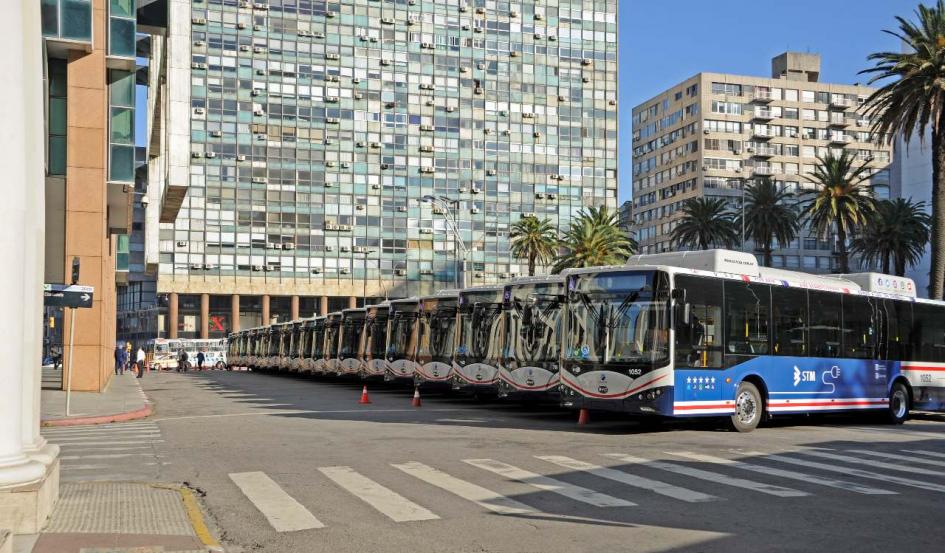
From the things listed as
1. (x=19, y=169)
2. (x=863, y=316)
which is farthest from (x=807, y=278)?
(x=19, y=169)

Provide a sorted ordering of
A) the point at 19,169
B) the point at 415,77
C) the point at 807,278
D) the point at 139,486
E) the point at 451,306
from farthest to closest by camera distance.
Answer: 1. the point at 415,77
2. the point at 451,306
3. the point at 807,278
4. the point at 139,486
5. the point at 19,169

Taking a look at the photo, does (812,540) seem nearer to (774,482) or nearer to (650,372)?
(774,482)

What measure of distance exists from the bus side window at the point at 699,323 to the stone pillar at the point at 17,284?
1230 centimetres

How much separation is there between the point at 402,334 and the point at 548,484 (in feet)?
79.1

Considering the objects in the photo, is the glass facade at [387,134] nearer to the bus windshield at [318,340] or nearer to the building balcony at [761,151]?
the building balcony at [761,151]

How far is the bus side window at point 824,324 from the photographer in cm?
2259

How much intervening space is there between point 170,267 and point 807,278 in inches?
3786

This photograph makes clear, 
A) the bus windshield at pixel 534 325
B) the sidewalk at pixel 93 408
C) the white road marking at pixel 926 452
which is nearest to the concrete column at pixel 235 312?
the sidewalk at pixel 93 408

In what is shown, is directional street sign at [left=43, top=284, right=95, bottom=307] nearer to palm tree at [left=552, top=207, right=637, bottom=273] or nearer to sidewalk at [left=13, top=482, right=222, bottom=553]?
sidewalk at [left=13, top=482, right=222, bottom=553]

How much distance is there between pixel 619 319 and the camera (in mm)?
19641

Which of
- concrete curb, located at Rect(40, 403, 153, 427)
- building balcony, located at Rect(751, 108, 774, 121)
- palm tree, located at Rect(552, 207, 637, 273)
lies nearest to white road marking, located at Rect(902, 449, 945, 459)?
concrete curb, located at Rect(40, 403, 153, 427)

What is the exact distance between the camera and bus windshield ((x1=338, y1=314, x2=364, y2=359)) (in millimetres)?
42125

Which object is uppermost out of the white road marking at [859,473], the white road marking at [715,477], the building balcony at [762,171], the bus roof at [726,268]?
the building balcony at [762,171]

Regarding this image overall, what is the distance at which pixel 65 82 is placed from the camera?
34.8m
